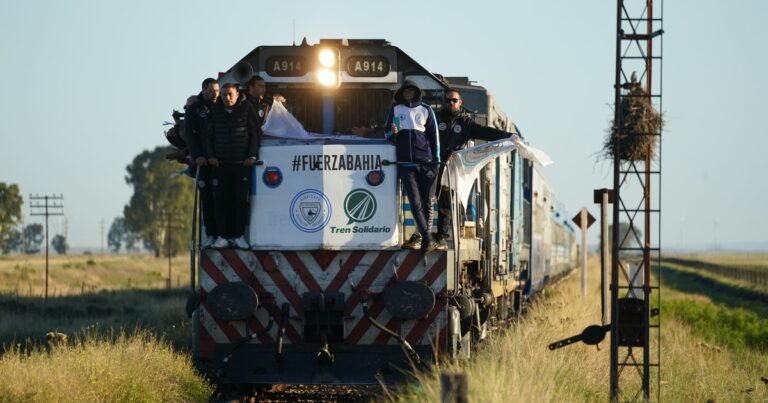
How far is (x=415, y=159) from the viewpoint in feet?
41.2

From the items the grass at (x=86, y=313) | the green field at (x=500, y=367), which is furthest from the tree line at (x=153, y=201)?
the green field at (x=500, y=367)

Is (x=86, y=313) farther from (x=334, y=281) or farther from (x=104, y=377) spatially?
(x=334, y=281)

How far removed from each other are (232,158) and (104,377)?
2.82 m

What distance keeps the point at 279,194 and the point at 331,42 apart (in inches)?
71.7

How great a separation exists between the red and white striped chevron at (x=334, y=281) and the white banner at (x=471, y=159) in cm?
117

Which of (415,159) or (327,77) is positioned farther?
(327,77)

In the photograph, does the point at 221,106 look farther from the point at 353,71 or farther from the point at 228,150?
the point at 353,71

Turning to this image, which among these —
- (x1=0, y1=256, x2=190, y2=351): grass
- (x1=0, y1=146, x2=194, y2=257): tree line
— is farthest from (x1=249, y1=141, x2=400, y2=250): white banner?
(x1=0, y1=146, x2=194, y2=257): tree line

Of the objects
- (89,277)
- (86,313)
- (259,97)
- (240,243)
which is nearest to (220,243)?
(240,243)

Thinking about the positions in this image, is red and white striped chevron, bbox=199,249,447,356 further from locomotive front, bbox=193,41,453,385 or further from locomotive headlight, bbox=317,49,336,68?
locomotive headlight, bbox=317,49,336,68

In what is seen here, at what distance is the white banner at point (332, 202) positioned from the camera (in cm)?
1259

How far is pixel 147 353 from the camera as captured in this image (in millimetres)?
14750

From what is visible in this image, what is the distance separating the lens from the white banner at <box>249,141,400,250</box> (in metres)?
12.6

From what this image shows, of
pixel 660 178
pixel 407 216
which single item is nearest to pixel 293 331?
pixel 407 216
